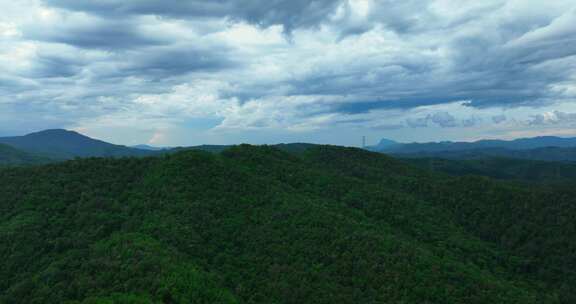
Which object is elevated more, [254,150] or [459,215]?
[254,150]

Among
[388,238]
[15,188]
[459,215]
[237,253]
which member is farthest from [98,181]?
[459,215]

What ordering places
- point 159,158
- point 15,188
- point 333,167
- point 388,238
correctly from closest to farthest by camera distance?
point 388,238 < point 15,188 < point 159,158 < point 333,167

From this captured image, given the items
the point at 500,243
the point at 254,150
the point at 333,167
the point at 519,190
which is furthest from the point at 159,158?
the point at 519,190

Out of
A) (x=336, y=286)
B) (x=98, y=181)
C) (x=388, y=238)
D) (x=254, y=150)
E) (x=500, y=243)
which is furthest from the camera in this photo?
(x=254, y=150)

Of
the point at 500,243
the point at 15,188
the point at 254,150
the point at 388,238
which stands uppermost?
the point at 254,150

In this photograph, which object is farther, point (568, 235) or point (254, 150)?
point (254, 150)

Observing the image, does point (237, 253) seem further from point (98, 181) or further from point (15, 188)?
point (15, 188)

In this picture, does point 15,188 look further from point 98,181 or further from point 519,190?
point 519,190
